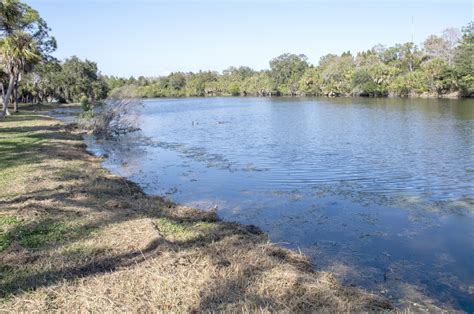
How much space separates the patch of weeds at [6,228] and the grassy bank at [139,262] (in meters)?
0.02

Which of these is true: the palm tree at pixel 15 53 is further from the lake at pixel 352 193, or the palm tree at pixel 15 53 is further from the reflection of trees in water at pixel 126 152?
the lake at pixel 352 193

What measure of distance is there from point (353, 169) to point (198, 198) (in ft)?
25.5

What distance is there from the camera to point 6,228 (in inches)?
337

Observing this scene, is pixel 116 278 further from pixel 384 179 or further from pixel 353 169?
pixel 353 169

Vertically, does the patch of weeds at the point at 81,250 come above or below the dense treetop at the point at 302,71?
below

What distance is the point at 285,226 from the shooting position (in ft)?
37.3

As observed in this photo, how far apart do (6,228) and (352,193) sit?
10618 millimetres

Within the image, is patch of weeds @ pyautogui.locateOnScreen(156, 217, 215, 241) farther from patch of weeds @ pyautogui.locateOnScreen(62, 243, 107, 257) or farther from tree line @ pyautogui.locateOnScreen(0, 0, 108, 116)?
tree line @ pyautogui.locateOnScreen(0, 0, 108, 116)

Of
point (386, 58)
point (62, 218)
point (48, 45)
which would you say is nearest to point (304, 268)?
point (62, 218)

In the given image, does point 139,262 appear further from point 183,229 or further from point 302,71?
point 302,71

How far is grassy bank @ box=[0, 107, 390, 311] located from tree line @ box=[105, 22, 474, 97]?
24.5 meters

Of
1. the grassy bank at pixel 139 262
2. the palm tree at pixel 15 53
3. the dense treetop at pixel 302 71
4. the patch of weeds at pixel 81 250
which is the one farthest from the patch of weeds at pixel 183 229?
the palm tree at pixel 15 53

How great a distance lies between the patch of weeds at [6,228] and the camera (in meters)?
7.80

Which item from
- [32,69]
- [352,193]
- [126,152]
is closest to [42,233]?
[352,193]
